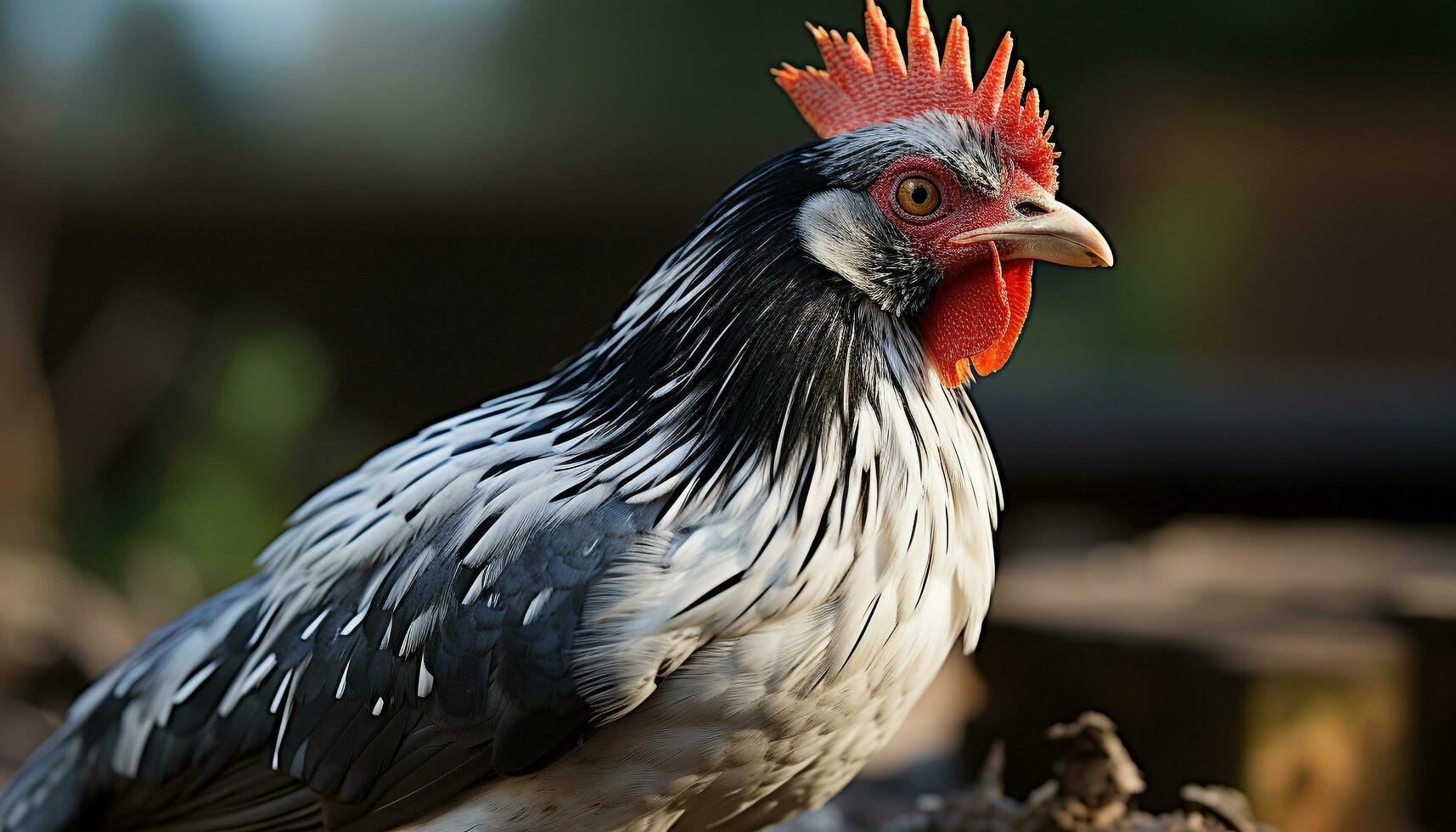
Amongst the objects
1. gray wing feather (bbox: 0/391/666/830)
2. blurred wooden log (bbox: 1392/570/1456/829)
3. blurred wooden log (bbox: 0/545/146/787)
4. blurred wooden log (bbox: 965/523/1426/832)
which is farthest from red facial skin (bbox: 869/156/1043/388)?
blurred wooden log (bbox: 0/545/146/787)

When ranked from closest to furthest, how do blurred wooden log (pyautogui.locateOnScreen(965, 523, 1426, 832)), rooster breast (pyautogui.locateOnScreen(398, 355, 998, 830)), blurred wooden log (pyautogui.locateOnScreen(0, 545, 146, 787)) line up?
rooster breast (pyautogui.locateOnScreen(398, 355, 998, 830)) < blurred wooden log (pyautogui.locateOnScreen(965, 523, 1426, 832)) < blurred wooden log (pyautogui.locateOnScreen(0, 545, 146, 787))

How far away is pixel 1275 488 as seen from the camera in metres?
6.24

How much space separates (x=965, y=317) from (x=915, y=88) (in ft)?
1.30

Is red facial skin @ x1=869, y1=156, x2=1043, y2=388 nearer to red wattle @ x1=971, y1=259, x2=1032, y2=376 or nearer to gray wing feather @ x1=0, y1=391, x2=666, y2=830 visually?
red wattle @ x1=971, y1=259, x2=1032, y2=376

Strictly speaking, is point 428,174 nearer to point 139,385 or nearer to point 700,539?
point 139,385

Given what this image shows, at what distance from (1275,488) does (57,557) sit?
6.15 meters

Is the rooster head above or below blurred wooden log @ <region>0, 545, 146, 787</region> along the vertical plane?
above

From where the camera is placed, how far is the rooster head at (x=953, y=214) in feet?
5.77

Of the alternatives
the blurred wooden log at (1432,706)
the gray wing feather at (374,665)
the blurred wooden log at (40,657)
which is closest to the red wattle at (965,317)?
the gray wing feather at (374,665)

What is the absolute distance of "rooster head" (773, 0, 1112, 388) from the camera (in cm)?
176

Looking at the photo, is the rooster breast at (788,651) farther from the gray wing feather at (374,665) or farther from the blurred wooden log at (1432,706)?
the blurred wooden log at (1432,706)

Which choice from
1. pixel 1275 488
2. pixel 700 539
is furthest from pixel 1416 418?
pixel 700 539

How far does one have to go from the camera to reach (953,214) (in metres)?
1.78

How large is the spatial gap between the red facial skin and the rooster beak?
0.02 m
